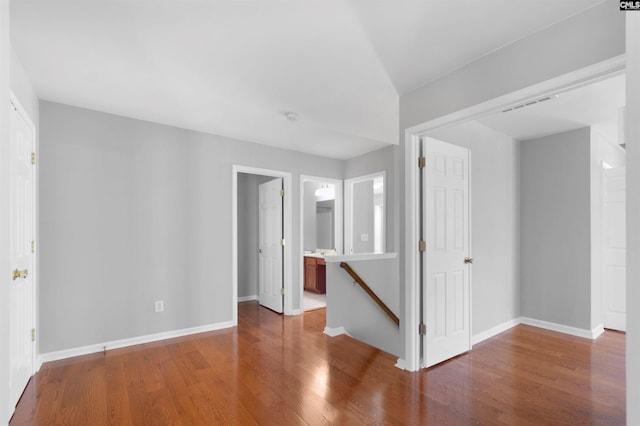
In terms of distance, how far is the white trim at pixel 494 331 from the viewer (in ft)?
11.8

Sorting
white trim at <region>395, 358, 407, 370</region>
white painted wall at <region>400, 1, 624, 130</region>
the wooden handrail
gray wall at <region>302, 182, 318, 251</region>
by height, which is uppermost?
white painted wall at <region>400, 1, 624, 130</region>

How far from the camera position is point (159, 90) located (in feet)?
9.34

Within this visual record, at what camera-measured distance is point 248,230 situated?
19.1 feet

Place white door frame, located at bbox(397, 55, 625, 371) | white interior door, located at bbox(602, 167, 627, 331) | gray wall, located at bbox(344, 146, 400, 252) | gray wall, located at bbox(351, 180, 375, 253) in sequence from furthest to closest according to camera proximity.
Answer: gray wall, located at bbox(351, 180, 375, 253)
gray wall, located at bbox(344, 146, 400, 252)
white interior door, located at bbox(602, 167, 627, 331)
white door frame, located at bbox(397, 55, 625, 371)

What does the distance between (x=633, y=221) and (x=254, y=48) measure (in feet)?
7.28

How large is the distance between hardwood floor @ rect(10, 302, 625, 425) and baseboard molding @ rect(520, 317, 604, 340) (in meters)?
0.12

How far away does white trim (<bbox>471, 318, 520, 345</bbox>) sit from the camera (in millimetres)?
3604

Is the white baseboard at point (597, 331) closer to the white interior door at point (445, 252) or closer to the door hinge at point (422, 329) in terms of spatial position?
the white interior door at point (445, 252)

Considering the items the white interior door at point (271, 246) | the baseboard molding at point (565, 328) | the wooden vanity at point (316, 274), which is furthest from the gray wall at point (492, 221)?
the wooden vanity at point (316, 274)

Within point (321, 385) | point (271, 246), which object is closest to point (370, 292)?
point (321, 385)

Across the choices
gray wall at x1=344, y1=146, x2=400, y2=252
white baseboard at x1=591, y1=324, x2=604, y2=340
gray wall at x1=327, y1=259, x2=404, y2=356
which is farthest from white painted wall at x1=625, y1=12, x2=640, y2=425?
white baseboard at x1=591, y1=324, x2=604, y2=340

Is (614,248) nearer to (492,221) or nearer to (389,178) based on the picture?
(492,221)

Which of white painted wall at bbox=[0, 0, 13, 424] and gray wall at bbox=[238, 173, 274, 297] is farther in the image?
gray wall at bbox=[238, 173, 274, 297]

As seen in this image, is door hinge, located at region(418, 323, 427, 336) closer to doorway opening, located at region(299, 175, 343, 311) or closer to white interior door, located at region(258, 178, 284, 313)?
white interior door, located at region(258, 178, 284, 313)
